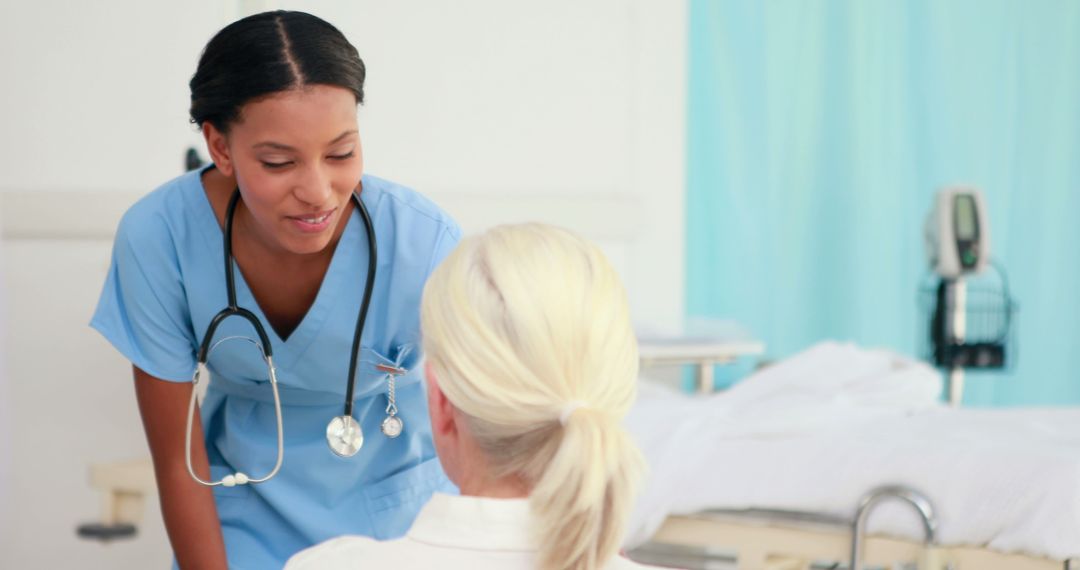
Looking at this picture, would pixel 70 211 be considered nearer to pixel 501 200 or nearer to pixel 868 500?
pixel 501 200

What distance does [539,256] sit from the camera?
0.96 meters

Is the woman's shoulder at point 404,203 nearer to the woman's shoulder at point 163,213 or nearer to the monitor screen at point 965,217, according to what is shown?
the woman's shoulder at point 163,213

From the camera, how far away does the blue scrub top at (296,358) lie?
4.32 feet

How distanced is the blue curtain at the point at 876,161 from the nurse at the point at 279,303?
2.61 meters

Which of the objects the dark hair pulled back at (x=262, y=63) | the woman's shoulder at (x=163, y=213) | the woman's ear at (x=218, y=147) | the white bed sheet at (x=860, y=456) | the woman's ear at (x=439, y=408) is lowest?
the white bed sheet at (x=860, y=456)

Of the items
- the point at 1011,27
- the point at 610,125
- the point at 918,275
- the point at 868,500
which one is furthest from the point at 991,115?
the point at 868,500

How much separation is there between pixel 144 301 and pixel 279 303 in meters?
0.15

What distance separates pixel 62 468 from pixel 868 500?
1273mm

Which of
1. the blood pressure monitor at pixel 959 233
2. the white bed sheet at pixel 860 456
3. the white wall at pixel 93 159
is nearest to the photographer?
the white wall at pixel 93 159

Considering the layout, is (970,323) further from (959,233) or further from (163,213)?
(163,213)

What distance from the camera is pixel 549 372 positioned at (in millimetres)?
936

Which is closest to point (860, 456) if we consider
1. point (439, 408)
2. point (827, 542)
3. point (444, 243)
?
point (827, 542)

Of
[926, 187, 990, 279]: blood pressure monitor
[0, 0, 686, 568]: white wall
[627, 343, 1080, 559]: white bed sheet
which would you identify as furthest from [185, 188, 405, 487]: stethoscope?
[926, 187, 990, 279]: blood pressure monitor

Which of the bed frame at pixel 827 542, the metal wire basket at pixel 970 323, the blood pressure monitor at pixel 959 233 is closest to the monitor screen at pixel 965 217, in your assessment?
the blood pressure monitor at pixel 959 233
